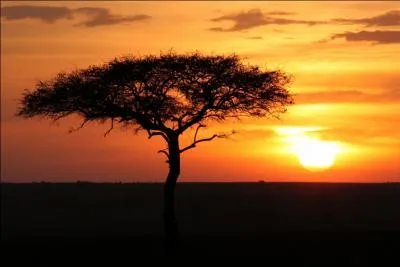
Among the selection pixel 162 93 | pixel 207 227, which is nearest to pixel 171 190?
pixel 162 93

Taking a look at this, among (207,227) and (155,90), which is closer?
(155,90)

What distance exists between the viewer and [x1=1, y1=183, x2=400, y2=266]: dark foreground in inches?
1832

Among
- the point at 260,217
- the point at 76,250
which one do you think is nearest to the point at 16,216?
the point at 260,217

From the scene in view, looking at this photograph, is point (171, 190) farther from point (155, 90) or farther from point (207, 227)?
point (207, 227)

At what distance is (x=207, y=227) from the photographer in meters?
72.9

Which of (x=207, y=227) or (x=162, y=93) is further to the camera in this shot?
(x=207, y=227)

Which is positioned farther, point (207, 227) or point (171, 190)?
point (207, 227)

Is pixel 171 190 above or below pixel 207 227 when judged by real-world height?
above

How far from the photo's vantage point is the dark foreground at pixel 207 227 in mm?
46531

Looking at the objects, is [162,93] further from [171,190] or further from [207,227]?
[207,227]

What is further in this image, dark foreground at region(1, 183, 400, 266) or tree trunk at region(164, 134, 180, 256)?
tree trunk at region(164, 134, 180, 256)

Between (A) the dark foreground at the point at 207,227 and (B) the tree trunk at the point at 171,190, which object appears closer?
(A) the dark foreground at the point at 207,227

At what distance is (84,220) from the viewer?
8194 cm

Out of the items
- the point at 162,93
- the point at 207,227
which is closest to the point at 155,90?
the point at 162,93
